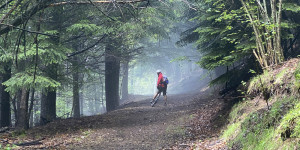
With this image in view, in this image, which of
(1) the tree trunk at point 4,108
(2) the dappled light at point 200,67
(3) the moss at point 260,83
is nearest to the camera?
(2) the dappled light at point 200,67

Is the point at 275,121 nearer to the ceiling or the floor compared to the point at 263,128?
nearer to the ceiling

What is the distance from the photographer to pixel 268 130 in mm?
4797

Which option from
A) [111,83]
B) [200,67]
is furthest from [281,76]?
[111,83]

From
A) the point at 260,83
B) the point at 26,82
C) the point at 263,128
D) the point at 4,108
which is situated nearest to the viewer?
the point at 263,128

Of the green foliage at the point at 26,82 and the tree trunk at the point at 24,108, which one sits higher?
the green foliage at the point at 26,82

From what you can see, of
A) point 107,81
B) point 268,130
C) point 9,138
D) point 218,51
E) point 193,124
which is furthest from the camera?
point 107,81

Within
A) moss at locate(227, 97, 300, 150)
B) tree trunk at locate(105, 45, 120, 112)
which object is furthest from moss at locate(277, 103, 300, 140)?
tree trunk at locate(105, 45, 120, 112)

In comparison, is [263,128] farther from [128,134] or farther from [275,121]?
[128,134]

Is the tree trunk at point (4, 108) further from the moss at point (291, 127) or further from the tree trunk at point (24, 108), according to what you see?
the moss at point (291, 127)

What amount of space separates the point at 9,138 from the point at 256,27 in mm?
7871

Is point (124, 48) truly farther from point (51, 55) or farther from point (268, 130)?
point (268, 130)

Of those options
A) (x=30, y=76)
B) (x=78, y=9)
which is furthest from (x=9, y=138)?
(x=78, y=9)

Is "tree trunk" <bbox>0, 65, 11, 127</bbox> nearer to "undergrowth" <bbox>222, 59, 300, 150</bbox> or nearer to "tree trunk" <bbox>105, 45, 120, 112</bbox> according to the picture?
"tree trunk" <bbox>105, 45, 120, 112</bbox>

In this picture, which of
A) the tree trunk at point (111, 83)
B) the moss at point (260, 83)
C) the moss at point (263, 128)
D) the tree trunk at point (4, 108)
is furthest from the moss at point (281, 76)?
the tree trunk at point (111, 83)
